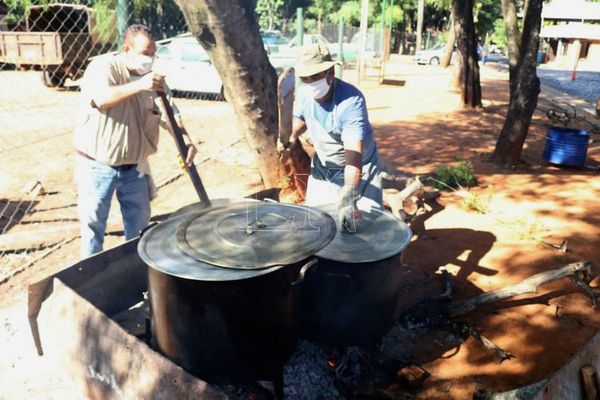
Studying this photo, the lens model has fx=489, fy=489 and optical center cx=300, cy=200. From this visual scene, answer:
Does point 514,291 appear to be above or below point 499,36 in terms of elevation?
below

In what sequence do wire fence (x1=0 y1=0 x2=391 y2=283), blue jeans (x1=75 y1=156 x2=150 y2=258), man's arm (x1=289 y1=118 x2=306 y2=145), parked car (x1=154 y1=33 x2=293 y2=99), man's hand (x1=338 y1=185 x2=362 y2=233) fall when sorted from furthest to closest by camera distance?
parked car (x1=154 y1=33 x2=293 y2=99)
wire fence (x1=0 y1=0 x2=391 y2=283)
man's arm (x1=289 y1=118 x2=306 y2=145)
blue jeans (x1=75 y1=156 x2=150 y2=258)
man's hand (x1=338 y1=185 x2=362 y2=233)

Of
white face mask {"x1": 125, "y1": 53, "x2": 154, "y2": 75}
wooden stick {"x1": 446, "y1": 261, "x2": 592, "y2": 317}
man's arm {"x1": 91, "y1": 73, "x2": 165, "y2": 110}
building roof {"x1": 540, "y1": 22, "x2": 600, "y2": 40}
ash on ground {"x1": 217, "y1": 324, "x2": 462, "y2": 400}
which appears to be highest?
building roof {"x1": 540, "y1": 22, "x2": 600, "y2": 40}

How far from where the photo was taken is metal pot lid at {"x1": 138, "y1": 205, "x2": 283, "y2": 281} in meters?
2.14

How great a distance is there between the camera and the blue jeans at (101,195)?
338 cm

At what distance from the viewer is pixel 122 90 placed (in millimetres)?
2961

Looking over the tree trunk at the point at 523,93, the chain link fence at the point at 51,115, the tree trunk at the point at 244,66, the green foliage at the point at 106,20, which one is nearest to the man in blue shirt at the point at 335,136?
the tree trunk at the point at 244,66

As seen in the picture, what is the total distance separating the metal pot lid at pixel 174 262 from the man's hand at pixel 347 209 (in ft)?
2.86

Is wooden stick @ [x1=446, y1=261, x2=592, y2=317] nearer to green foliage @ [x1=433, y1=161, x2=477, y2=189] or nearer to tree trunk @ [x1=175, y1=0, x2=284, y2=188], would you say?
tree trunk @ [x1=175, y1=0, x2=284, y2=188]

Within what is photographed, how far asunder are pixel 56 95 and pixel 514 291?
1391 centimetres

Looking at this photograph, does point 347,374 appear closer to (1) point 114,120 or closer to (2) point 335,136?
(2) point 335,136

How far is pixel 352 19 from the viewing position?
135 feet

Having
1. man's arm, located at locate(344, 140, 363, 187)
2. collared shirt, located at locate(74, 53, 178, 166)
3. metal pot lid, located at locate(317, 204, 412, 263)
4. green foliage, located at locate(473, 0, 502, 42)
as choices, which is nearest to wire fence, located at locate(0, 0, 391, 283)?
collared shirt, located at locate(74, 53, 178, 166)

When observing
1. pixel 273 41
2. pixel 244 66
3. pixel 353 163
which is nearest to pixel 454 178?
pixel 244 66

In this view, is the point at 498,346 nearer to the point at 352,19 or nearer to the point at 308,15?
the point at 352,19
